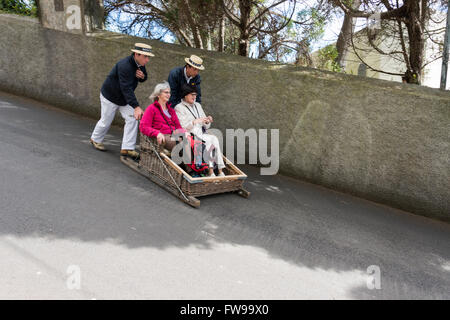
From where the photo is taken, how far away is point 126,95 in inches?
207

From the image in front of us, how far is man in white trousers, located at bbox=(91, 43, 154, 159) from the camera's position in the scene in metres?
5.26

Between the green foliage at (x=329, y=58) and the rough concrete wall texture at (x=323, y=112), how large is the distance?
203cm

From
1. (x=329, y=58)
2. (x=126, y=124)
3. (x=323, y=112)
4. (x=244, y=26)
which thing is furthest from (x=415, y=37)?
(x=126, y=124)

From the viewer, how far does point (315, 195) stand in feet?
18.7

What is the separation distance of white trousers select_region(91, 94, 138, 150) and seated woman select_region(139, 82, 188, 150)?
2.36ft

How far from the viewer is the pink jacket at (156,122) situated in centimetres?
487

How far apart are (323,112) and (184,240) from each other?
132 inches

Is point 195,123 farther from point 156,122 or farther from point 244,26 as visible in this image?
point 244,26

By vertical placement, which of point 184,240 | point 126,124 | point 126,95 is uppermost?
point 126,95

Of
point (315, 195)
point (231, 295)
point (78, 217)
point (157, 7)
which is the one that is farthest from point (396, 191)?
point (157, 7)

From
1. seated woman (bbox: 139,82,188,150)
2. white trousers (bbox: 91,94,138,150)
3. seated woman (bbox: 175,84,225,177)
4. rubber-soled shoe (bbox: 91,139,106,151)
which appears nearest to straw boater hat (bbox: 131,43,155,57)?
seated woman (bbox: 139,82,188,150)

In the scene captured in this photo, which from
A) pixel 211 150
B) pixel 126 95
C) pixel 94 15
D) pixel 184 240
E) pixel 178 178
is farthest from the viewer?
pixel 94 15

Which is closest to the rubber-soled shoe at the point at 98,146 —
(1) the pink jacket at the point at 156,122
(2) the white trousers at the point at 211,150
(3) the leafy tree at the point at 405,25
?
(1) the pink jacket at the point at 156,122

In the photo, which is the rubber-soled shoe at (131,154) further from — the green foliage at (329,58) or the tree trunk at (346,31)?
the green foliage at (329,58)
